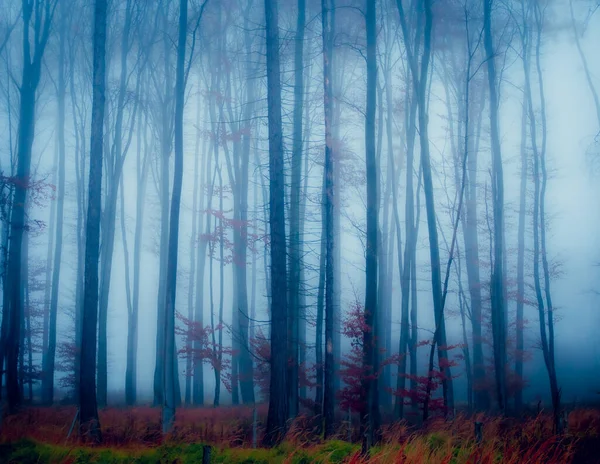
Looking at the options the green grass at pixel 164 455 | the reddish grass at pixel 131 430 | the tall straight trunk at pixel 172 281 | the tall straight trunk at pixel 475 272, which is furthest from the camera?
the tall straight trunk at pixel 475 272

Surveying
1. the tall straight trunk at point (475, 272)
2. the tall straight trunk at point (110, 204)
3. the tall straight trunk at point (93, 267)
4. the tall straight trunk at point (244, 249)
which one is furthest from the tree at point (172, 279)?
the tall straight trunk at point (475, 272)

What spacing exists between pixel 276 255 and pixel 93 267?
4.14 m

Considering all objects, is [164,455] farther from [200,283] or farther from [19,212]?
[200,283]

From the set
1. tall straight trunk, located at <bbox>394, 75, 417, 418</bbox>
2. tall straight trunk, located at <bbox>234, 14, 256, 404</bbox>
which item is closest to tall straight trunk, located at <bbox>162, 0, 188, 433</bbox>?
tall straight trunk, located at <bbox>234, 14, 256, 404</bbox>

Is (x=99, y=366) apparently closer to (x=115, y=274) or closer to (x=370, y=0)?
(x=115, y=274)

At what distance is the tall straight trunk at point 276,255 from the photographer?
27.2 feet

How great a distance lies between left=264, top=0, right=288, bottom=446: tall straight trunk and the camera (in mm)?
8305

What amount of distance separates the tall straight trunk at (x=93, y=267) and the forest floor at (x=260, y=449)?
0.55 meters

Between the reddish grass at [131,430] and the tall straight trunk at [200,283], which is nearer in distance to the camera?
the reddish grass at [131,430]

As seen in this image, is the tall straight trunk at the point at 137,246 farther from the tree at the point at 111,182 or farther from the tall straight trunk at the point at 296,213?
the tall straight trunk at the point at 296,213

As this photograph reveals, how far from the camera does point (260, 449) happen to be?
732 centimetres

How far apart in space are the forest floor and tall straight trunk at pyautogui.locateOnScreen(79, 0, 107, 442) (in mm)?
554

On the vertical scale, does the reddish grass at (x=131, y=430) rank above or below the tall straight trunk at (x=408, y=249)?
below

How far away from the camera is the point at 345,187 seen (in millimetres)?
18938
